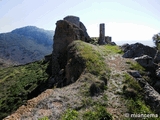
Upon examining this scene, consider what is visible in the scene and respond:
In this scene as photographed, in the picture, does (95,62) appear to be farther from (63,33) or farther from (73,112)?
(63,33)

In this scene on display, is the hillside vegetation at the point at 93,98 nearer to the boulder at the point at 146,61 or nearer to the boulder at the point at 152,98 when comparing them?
the boulder at the point at 152,98

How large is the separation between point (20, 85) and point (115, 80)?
44099mm

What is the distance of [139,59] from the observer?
3061cm

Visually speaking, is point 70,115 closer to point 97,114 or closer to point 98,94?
point 97,114

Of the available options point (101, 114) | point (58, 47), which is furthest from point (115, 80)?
point (58, 47)

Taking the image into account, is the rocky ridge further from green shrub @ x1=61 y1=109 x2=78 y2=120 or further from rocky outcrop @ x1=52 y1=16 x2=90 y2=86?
rocky outcrop @ x1=52 y1=16 x2=90 y2=86

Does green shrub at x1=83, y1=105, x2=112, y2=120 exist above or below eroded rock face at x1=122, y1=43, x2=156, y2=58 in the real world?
below

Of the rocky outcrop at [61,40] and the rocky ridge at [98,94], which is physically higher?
the rocky outcrop at [61,40]

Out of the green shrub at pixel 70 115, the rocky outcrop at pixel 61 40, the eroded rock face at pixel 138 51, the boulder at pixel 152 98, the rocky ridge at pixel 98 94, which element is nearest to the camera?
the green shrub at pixel 70 115

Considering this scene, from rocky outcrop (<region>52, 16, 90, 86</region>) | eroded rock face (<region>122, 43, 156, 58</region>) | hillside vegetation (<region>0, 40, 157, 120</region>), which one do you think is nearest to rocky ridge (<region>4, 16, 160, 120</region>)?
hillside vegetation (<region>0, 40, 157, 120</region>)

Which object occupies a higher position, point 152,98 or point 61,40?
point 61,40

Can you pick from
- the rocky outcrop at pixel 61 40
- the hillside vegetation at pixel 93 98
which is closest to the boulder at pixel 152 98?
the hillside vegetation at pixel 93 98

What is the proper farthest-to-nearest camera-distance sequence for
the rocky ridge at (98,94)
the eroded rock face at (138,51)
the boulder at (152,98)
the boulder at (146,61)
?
the eroded rock face at (138,51) → the boulder at (146,61) → the boulder at (152,98) → the rocky ridge at (98,94)

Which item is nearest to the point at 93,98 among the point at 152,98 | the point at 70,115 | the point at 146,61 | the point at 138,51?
the point at 70,115
